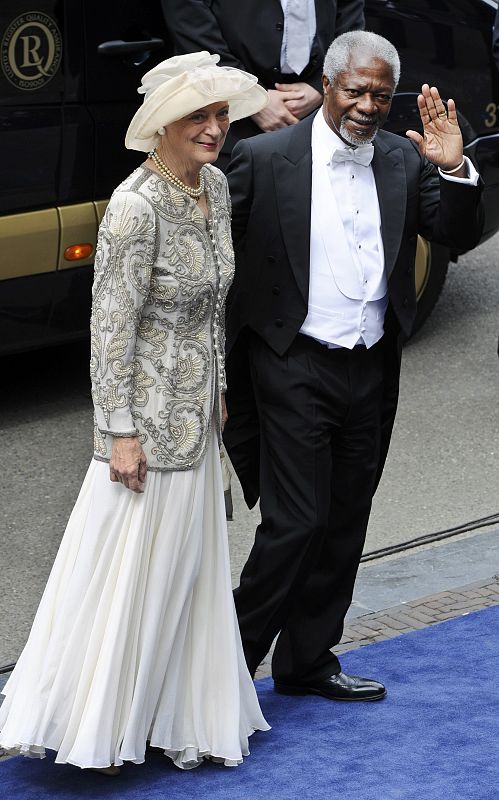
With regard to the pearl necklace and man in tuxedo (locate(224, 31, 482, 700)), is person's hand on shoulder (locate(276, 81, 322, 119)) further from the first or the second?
the pearl necklace

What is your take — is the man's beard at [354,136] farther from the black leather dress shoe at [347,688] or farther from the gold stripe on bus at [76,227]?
the gold stripe on bus at [76,227]

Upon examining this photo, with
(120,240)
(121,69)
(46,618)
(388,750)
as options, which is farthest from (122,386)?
(121,69)

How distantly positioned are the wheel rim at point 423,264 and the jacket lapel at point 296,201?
351 cm

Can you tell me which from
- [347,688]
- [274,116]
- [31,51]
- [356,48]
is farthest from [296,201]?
[31,51]

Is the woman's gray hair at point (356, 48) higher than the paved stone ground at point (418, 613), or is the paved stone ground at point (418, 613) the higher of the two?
the woman's gray hair at point (356, 48)

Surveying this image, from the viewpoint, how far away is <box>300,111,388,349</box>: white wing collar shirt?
14.4ft

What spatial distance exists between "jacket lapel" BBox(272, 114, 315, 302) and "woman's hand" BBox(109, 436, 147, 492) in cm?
65

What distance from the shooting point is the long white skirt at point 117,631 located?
4.13m

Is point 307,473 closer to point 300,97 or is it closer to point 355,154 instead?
point 355,154

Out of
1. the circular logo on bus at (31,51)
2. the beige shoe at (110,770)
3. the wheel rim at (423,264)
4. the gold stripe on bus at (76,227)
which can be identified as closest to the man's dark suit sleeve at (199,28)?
the circular logo on bus at (31,51)

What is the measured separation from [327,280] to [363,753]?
1.28m

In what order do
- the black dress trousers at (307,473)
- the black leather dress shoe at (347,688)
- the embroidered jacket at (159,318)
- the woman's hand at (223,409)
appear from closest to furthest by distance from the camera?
the embroidered jacket at (159,318) < the woman's hand at (223,409) < the black dress trousers at (307,473) < the black leather dress shoe at (347,688)

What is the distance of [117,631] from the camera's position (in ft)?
13.5

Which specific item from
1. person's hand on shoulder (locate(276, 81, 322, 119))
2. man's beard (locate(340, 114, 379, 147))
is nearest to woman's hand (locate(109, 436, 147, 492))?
man's beard (locate(340, 114, 379, 147))
